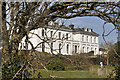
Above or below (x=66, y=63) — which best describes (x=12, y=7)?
above

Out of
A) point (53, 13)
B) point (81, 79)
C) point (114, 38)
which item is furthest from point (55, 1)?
point (81, 79)

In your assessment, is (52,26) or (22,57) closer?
(22,57)

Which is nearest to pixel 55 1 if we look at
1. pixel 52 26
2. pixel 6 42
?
pixel 52 26

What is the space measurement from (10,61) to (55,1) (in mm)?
887

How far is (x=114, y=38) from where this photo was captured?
2992 millimetres

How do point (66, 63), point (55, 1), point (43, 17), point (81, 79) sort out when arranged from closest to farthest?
1. point (43, 17)
2. point (55, 1)
3. point (66, 63)
4. point (81, 79)

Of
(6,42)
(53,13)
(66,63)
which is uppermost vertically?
(53,13)

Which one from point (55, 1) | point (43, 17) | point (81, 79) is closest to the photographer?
point (43, 17)

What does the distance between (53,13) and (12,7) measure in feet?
1.62

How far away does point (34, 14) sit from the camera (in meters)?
2.17

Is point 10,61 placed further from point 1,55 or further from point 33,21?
point 33,21

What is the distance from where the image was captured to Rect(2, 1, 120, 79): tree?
7.20 feet

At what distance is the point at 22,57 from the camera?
6.66 feet

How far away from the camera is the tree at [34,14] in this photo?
2.19 meters
